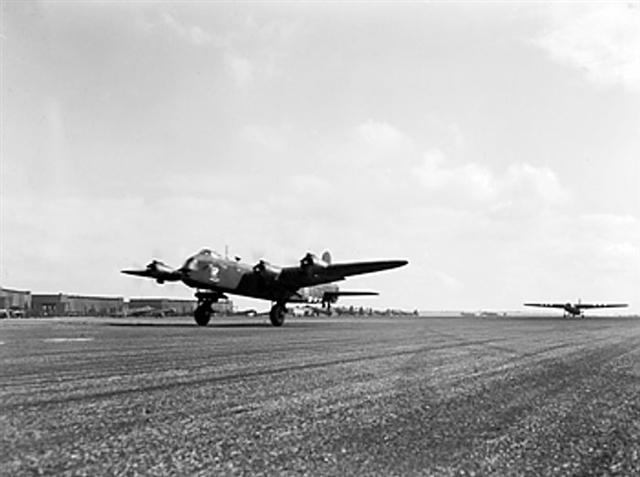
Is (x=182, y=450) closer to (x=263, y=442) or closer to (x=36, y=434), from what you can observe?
(x=263, y=442)

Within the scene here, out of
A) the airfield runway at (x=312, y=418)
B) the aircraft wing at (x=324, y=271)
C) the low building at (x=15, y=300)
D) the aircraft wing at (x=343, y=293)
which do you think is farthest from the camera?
the low building at (x=15, y=300)

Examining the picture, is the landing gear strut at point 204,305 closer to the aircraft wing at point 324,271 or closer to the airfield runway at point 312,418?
the aircraft wing at point 324,271

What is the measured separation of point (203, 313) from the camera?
3719 centimetres

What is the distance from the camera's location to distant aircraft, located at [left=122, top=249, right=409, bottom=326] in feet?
114

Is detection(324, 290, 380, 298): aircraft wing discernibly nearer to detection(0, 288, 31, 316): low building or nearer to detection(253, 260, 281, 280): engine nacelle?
detection(253, 260, 281, 280): engine nacelle

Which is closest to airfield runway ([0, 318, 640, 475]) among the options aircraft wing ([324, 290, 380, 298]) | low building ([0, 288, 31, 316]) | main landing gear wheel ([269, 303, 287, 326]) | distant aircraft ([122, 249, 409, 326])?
distant aircraft ([122, 249, 409, 326])

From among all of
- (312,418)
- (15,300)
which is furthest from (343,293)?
(15,300)

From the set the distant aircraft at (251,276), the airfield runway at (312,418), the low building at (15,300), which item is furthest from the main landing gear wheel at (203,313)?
the low building at (15,300)

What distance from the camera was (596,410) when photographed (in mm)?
7348

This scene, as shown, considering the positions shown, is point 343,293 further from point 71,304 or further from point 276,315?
point 71,304

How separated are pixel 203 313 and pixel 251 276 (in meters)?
3.75

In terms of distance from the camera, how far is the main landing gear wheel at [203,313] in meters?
36.9

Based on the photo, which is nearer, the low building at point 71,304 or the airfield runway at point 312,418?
the airfield runway at point 312,418

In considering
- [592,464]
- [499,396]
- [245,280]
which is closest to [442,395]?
[499,396]
